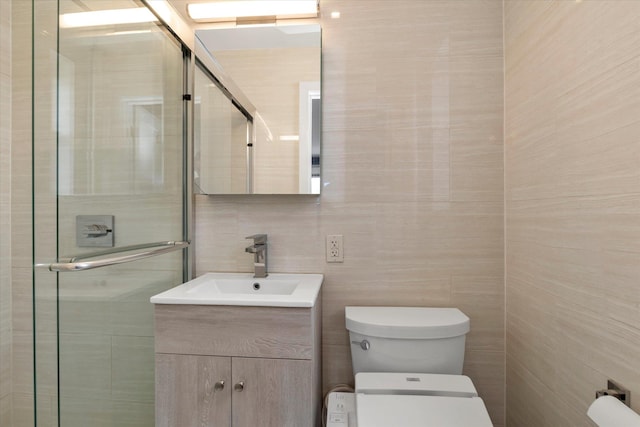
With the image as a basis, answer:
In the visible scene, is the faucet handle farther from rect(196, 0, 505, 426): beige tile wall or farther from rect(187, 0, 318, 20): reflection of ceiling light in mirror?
rect(187, 0, 318, 20): reflection of ceiling light in mirror

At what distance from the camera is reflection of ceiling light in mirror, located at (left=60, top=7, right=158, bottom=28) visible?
777 millimetres

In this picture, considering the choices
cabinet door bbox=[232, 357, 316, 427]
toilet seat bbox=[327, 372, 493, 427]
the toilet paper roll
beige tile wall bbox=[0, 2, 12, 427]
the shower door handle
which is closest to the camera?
the toilet paper roll

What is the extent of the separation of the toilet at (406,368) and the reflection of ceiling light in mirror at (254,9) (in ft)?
4.17

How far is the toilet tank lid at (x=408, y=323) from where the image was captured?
42.9 inches

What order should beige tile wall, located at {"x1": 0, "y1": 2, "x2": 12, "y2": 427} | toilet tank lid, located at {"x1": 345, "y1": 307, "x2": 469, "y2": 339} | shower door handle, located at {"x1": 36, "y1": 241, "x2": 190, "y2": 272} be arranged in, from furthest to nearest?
beige tile wall, located at {"x1": 0, "y1": 2, "x2": 12, "y2": 427} < toilet tank lid, located at {"x1": 345, "y1": 307, "x2": 469, "y2": 339} < shower door handle, located at {"x1": 36, "y1": 241, "x2": 190, "y2": 272}

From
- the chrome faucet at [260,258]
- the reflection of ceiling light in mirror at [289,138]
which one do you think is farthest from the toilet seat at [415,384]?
the reflection of ceiling light in mirror at [289,138]

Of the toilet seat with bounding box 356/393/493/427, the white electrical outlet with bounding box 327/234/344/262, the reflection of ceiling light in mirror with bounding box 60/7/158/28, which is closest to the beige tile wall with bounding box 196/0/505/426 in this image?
the white electrical outlet with bounding box 327/234/344/262

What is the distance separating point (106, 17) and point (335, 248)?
110 centimetres

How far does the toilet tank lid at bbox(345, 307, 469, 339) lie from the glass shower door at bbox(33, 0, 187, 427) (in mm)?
748

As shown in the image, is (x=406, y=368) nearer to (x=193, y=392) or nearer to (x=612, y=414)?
(x=612, y=414)

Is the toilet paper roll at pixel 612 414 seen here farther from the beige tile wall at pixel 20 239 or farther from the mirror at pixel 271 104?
the beige tile wall at pixel 20 239

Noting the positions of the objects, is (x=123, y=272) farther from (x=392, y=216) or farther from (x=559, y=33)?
(x=559, y=33)

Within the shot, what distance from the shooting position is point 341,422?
3.17 feet

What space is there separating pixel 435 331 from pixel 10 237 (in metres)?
1.75
